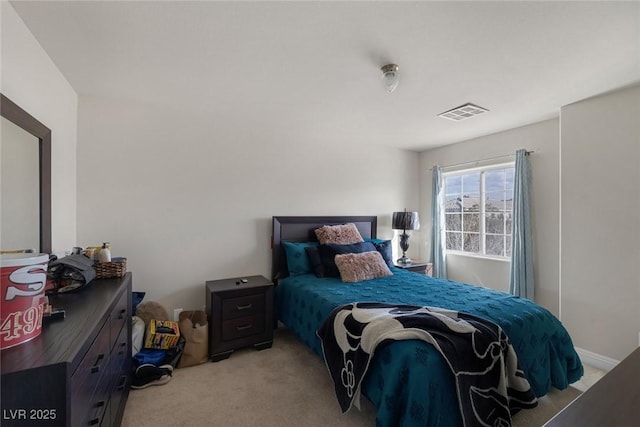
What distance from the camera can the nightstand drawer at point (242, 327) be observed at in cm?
248

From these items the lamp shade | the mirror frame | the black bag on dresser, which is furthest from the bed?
the mirror frame

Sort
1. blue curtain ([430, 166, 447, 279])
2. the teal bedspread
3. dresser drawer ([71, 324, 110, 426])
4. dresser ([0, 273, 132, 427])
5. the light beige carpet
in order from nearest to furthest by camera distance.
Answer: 1. dresser ([0, 273, 132, 427])
2. dresser drawer ([71, 324, 110, 426])
3. the teal bedspread
4. the light beige carpet
5. blue curtain ([430, 166, 447, 279])

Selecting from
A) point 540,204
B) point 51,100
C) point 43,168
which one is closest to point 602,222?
point 540,204

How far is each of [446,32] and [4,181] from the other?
2.50 metres

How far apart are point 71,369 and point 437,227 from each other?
162 inches

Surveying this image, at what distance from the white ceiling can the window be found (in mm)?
1053

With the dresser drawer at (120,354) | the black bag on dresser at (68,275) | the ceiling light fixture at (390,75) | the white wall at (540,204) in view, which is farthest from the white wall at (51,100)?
the white wall at (540,204)

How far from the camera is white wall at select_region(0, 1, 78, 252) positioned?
1.38m

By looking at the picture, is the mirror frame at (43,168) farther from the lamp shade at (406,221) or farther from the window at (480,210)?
the window at (480,210)

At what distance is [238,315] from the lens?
253cm

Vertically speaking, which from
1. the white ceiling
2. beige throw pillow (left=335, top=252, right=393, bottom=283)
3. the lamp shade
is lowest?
beige throw pillow (left=335, top=252, right=393, bottom=283)

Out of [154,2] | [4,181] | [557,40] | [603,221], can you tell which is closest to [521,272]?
[603,221]

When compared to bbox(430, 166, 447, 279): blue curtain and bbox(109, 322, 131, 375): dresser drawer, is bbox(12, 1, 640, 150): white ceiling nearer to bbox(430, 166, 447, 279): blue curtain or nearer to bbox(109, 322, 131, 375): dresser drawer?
bbox(430, 166, 447, 279): blue curtain

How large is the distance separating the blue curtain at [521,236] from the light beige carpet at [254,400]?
124 centimetres
